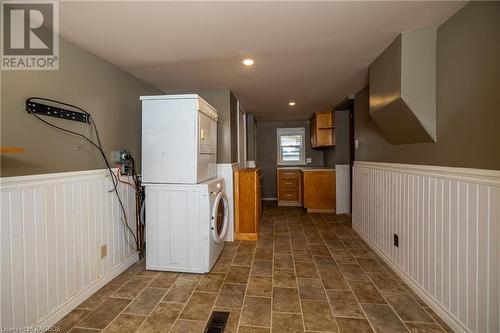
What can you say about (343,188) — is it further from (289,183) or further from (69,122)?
(69,122)

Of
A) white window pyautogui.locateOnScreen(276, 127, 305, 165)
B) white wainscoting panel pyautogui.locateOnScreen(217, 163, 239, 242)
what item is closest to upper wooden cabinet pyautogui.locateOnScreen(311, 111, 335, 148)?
white window pyautogui.locateOnScreen(276, 127, 305, 165)

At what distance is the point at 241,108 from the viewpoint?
409 cm

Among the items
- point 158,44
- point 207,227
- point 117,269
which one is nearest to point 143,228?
point 117,269

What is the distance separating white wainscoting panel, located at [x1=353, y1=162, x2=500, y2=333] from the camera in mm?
1231

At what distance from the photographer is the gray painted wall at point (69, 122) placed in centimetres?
140

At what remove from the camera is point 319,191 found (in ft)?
15.2

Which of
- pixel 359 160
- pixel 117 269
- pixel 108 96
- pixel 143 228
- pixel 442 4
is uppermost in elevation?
pixel 442 4

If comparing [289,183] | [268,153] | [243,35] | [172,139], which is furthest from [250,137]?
[243,35]

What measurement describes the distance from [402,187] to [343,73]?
1.39m

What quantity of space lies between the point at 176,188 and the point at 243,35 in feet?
4.83

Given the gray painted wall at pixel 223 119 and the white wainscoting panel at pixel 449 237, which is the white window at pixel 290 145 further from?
the white wainscoting panel at pixel 449 237

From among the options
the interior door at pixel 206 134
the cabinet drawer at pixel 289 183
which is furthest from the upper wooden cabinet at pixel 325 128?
the interior door at pixel 206 134

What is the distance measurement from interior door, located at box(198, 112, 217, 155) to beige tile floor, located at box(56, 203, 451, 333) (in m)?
1.24

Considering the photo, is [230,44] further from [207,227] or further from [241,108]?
[241,108]
